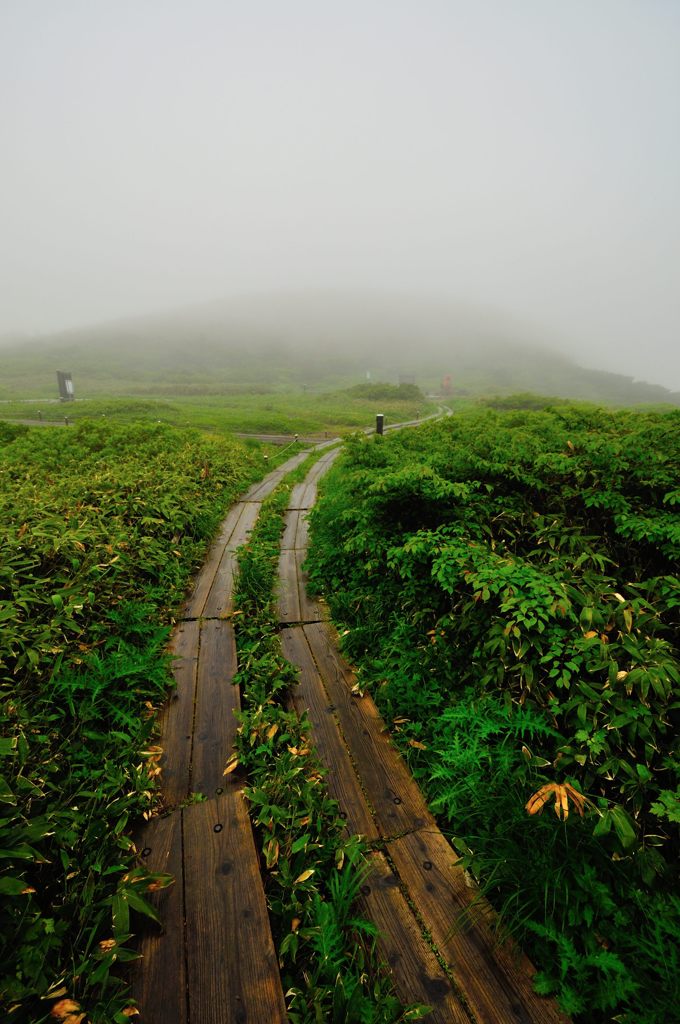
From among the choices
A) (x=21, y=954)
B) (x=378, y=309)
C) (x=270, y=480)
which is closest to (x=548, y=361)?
(x=378, y=309)

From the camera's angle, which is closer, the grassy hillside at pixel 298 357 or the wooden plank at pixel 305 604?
the wooden plank at pixel 305 604

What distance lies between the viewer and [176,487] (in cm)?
736

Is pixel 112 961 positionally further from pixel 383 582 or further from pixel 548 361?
pixel 548 361

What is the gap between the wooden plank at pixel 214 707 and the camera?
2.86 metres

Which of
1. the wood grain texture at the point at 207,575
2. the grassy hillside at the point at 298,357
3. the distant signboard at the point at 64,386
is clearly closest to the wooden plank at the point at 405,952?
the wood grain texture at the point at 207,575

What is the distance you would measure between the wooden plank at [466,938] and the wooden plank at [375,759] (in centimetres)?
14

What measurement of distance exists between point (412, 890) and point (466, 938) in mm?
325

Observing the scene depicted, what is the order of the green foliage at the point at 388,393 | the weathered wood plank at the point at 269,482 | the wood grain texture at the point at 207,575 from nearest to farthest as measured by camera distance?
the wood grain texture at the point at 207,575 < the weathered wood plank at the point at 269,482 < the green foliage at the point at 388,393

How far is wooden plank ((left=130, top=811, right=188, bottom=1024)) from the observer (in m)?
1.69

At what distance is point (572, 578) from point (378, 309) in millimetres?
223775

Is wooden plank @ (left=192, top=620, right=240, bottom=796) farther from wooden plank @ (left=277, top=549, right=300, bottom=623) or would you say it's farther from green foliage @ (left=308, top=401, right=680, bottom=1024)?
green foliage @ (left=308, top=401, right=680, bottom=1024)

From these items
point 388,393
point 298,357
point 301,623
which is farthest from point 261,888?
point 298,357

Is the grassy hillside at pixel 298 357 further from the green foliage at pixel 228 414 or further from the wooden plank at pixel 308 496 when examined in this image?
the wooden plank at pixel 308 496

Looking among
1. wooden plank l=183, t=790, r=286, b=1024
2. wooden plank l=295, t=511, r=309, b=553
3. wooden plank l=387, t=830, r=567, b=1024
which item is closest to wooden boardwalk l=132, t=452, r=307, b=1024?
wooden plank l=183, t=790, r=286, b=1024
